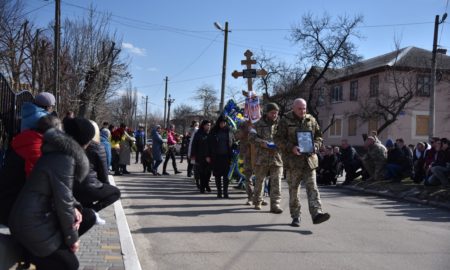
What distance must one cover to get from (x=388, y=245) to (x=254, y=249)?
6.12 ft

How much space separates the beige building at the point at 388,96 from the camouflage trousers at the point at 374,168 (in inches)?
659

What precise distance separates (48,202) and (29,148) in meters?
0.72

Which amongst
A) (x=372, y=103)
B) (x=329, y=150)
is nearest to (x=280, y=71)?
(x=372, y=103)

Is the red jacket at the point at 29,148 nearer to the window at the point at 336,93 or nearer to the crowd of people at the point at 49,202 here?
the crowd of people at the point at 49,202

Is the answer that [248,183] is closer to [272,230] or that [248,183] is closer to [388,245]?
[272,230]

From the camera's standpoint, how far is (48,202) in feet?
11.7

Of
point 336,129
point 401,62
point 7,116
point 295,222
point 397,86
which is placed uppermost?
point 401,62

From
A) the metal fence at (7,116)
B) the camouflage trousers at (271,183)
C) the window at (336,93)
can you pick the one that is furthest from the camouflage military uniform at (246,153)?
the window at (336,93)

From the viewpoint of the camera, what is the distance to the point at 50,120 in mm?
4059

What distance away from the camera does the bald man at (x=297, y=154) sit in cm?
714

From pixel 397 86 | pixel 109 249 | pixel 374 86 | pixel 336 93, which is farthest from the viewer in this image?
pixel 336 93

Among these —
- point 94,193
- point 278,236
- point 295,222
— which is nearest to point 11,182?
point 94,193

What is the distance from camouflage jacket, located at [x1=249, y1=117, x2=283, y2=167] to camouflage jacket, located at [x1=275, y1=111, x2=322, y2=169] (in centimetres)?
80

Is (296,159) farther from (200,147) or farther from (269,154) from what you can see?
(200,147)
